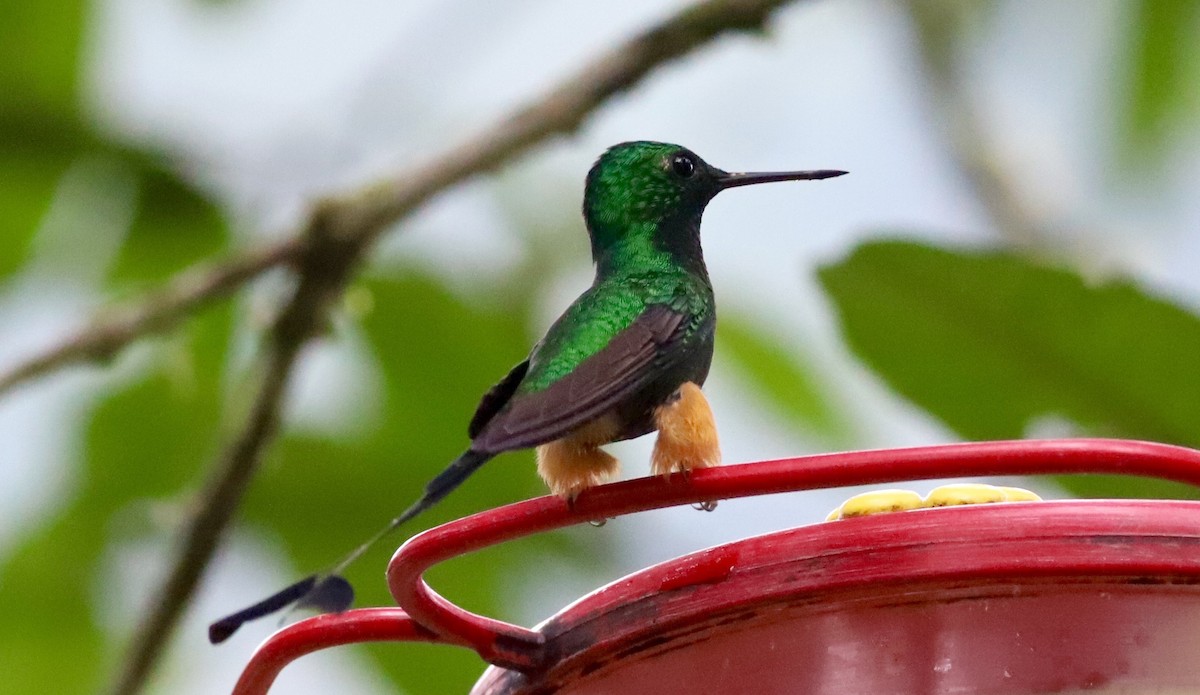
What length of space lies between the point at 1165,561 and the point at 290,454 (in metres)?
2.49

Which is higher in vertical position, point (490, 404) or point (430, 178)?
point (430, 178)

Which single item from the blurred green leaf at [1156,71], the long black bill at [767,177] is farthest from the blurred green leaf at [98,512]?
the blurred green leaf at [1156,71]

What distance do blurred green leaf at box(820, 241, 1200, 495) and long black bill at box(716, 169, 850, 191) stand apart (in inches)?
10.7

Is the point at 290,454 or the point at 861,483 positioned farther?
the point at 290,454

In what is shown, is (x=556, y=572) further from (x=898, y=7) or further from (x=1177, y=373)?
(x=898, y=7)

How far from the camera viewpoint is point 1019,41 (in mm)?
5215

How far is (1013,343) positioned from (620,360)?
2.36ft

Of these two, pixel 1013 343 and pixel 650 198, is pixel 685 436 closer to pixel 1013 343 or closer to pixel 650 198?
pixel 650 198

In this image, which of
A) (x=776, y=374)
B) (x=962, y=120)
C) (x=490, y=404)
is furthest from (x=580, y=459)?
(x=962, y=120)

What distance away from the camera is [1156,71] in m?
3.59

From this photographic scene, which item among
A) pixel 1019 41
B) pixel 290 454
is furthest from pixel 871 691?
pixel 1019 41

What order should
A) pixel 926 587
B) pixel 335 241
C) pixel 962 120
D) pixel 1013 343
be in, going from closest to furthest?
pixel 926 587 → pixel 1013 343 → pixel 335 241 → pixel 962 120

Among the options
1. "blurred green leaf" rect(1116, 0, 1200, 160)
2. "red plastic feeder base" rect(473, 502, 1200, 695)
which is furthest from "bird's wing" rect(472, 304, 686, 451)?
"blurred green leaf" rect(1116, 0, 1200, 160)

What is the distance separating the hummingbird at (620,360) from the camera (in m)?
1.36
